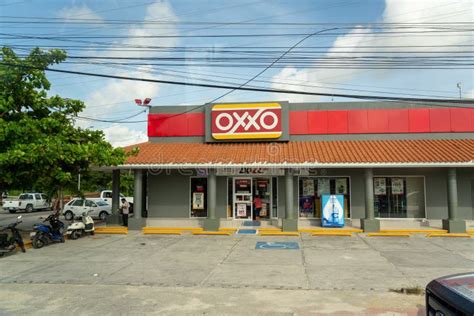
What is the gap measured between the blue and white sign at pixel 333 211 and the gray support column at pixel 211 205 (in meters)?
5.00

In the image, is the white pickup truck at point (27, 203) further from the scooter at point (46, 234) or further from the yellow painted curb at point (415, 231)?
the yellow painted curb at point (415, 231)

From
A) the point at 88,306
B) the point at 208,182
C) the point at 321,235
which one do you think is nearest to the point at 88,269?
the point at 88,306

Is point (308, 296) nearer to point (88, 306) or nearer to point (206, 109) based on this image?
point (88, 306)

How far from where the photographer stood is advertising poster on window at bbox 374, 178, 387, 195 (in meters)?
19.0

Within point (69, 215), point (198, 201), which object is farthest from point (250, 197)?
point (69, 215)

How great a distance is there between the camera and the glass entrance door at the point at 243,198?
63.5 ft

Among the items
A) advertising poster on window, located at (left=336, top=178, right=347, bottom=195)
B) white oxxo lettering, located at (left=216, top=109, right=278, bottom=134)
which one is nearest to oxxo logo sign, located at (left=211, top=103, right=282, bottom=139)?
white oxxo lettering, located at (left=216, top=109, right=278, bottom=134)

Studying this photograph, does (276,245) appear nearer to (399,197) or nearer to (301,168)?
(301,168)

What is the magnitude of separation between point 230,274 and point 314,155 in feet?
30.8

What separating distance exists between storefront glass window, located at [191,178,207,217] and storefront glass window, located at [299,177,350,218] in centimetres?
489

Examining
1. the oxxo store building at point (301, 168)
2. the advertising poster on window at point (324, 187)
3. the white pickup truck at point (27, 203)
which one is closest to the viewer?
the oxxo store building at point (301, 168)

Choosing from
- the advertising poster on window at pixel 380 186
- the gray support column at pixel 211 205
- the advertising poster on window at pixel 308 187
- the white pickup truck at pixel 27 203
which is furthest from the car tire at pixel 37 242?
the white pickup truck at pixel 27 203

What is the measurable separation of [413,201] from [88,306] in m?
16.3

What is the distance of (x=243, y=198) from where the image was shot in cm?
1944
